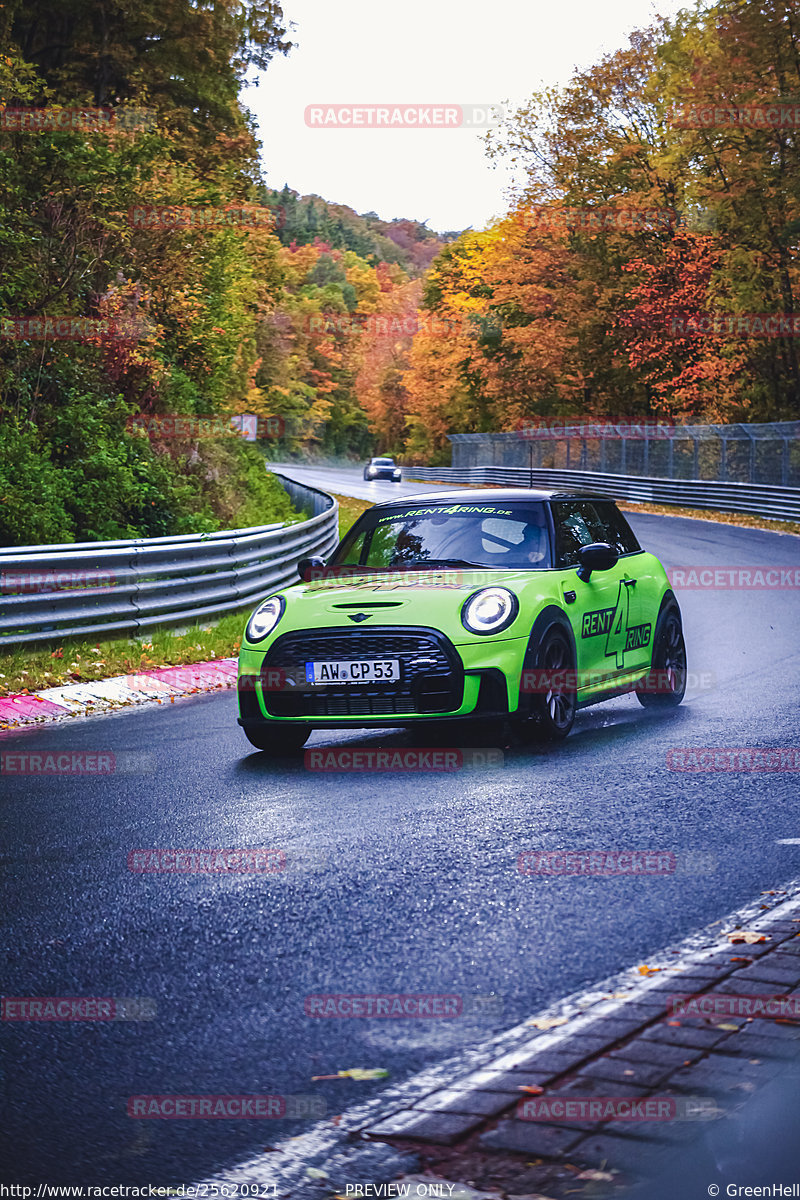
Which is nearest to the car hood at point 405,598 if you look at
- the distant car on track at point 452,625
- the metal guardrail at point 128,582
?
the distant car on track at point 452,625

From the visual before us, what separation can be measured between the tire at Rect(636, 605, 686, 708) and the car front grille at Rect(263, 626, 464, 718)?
2.62 meters

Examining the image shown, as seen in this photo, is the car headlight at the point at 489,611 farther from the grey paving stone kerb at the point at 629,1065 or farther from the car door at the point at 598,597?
the grey paving stone kerb at the point at 629,1065

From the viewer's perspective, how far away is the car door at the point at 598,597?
9258mm

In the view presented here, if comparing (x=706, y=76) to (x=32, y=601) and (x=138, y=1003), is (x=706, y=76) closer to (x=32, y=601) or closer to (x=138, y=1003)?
(x=32, y=601)

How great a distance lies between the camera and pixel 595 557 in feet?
30.7

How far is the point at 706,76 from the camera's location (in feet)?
154

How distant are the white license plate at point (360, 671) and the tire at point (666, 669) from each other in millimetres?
2775

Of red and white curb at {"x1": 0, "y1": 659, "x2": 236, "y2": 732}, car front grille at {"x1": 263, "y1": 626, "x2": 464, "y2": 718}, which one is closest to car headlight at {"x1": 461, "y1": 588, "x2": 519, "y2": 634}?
car front grille at {"x1": 263, "y1": 626, "x2": 464, "y2": 718}

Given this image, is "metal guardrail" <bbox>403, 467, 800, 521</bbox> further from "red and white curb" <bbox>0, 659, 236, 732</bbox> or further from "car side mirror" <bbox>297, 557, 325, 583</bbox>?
"car side mirror" <bbox>297, 557, 325, 583</bbox>

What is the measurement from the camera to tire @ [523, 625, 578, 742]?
8.52 meters

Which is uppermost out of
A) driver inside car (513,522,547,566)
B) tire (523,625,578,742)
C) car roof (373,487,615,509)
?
car roof (373,487,615,509)

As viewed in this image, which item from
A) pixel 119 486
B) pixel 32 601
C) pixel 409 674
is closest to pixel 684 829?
pixel 409 674

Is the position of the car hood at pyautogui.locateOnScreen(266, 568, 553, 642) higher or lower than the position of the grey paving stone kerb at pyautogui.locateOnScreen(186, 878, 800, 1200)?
higher

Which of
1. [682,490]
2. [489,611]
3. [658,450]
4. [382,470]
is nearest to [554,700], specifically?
[489,611]
